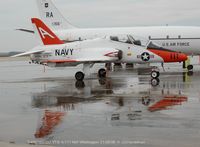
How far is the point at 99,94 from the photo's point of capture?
12328 millimetres

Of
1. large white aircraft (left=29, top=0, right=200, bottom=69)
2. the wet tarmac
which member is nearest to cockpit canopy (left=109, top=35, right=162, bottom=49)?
the wet tarmac

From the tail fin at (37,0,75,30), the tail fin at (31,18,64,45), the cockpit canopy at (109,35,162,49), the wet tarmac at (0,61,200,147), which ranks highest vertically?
the tail fin at (37,0,75,30)

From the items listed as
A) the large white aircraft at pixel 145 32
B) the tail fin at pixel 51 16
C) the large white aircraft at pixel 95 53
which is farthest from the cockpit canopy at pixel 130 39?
the tail fin at pixel 51 16

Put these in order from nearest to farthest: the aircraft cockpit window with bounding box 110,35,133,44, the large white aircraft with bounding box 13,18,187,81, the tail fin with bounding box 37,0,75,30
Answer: the large white aircraft with bounding box 13,18,187,81
the aircraft cockpit window with bounding box 110,35,133,44
the tail fin with bounding box 37,0,75,30

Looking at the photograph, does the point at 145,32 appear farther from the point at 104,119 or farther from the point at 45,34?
the point at 104,119

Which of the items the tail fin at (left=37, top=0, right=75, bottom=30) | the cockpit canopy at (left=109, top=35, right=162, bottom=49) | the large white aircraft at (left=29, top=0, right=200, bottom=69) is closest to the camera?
the cockpit canopy at (left=109, top=35, right=162, bottom=49)

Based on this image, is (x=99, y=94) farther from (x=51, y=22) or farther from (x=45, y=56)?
(x=51, y=22)

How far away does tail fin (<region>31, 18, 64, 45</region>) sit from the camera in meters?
19.8

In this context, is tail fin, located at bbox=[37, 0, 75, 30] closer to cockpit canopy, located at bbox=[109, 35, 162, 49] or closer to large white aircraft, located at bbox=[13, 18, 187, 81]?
large white aircraft, located at bbox=[13, 18, 187, 81]

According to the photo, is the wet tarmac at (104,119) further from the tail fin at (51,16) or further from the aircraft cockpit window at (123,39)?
the tail fin at (51,16)

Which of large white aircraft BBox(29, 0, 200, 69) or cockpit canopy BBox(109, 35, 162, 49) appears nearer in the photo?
cockpit canopy BBox(109, 35, 162, 49)

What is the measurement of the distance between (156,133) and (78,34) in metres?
25.2

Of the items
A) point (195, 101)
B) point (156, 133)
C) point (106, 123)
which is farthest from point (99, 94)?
point (156, 133)

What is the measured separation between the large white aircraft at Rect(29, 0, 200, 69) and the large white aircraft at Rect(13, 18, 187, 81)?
867 cm
